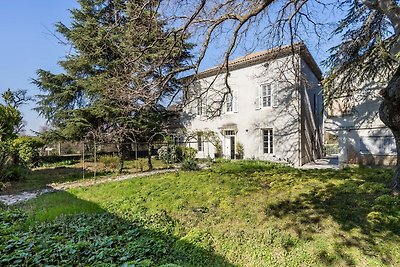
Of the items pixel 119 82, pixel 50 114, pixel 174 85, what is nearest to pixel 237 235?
pixel 174 85

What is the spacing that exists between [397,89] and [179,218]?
19.2 ft

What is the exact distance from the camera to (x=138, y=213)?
244 inches

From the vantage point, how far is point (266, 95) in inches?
693

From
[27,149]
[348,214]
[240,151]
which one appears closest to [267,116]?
[240,151]

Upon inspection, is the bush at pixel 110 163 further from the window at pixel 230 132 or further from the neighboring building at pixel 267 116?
the window at pixel 230 132

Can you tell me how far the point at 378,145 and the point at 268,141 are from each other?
20.7 ft

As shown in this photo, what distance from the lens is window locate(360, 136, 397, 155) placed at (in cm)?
1284

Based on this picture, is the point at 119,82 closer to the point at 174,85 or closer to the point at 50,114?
the point at 174,85

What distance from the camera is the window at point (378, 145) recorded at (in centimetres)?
1284

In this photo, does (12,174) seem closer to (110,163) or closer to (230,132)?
(110,163)

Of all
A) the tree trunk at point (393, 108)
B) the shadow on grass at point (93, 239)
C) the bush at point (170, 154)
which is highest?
the tree trunk at point (393, 108)

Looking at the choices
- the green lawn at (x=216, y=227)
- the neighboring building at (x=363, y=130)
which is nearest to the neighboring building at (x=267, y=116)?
the neighboring building at (x=363, y=130)

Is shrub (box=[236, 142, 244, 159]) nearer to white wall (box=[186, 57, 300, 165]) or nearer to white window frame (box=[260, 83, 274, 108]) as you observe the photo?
white wall (box=[186, 57, 300, 165])

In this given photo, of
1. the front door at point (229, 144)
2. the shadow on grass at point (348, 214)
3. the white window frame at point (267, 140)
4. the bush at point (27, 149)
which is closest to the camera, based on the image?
the shadow on grass at point (348, 214)
